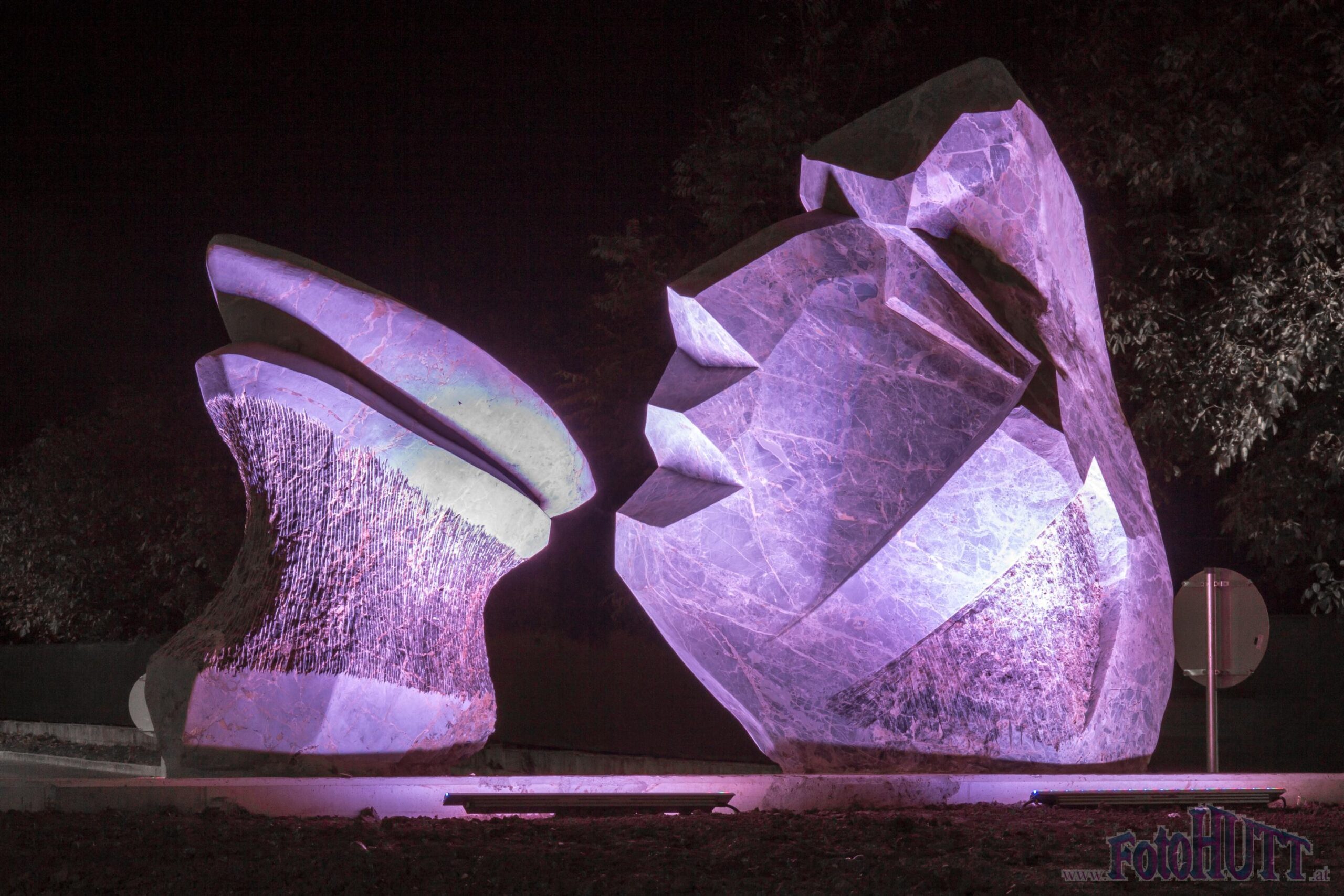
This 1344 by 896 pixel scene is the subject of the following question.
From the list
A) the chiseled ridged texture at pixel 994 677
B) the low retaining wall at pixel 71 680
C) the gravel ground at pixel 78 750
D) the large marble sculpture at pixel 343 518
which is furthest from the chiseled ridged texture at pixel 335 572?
the low retaining wall at pixel 71 680

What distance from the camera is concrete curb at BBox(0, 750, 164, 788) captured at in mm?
19359

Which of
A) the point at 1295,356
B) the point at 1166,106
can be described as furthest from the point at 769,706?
the point at 1166,106

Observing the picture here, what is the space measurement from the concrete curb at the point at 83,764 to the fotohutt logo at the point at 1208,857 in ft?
46.2

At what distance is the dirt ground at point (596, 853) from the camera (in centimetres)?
591

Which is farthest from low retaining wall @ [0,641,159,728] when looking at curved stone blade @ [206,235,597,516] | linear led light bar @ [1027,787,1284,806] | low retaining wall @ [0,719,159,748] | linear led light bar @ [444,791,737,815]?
linear led light bar @ [1027,787,1284,806]

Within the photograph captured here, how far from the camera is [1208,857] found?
6.79 m

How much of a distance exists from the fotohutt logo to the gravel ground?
16354 millimetres

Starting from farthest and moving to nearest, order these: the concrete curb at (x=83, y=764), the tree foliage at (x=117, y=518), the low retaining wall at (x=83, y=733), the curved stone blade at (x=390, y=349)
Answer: the tree foliage at (x=117, y=518)
the low retaining wall at (x=83, y=733)
the concrete curb at (x=83, y=764)
the curved stone blade at (x=390, y=349)

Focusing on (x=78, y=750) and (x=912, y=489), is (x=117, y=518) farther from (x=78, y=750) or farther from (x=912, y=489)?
(x=912, y=489)

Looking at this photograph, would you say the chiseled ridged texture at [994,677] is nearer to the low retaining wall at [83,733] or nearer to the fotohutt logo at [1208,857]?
the fotohutt logo at [1208,857]

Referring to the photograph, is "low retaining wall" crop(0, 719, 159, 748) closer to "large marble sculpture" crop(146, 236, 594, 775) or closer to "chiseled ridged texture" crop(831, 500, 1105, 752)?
"large marble sculpture" crop(146, 236, 594, 775)

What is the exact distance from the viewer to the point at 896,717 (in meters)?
9.30

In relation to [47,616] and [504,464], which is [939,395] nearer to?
[504,464]

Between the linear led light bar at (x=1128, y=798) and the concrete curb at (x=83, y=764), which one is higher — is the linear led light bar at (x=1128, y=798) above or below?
below
